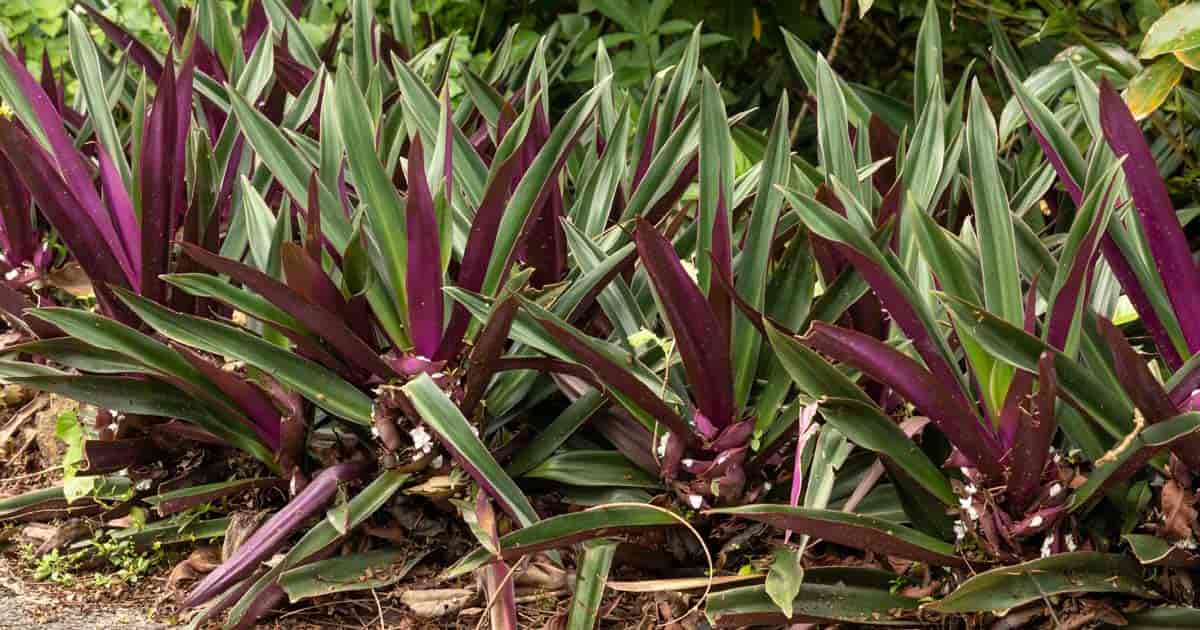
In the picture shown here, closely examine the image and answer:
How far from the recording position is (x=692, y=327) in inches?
70.2

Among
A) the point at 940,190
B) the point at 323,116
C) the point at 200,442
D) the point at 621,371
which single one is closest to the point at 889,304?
the point at 621,371

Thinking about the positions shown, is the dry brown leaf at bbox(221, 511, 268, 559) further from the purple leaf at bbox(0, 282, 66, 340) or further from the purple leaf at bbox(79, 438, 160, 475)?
the purple leaf at bbox(0, 282, 66, 340)

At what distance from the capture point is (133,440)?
219 cm

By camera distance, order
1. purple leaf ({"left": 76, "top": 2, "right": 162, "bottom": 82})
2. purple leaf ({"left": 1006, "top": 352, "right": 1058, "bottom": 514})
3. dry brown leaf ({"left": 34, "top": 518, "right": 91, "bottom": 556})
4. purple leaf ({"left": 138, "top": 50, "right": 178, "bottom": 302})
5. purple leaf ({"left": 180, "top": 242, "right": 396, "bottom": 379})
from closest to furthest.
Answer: purple leaf ({"left": 1006, "top": 352, "right": 1058, "bottom": 514}) < purple leaf ({"left": 180, "top": 242, "right": 396, "bottom": 379}) < purple leaf ({"left": 138, "top": 50, "right": 178, "bottom": 302}) < dry brown leaf ({"left": 34, "top": 518, "right": 91, "bottom": 556}) < purple leaf ({"left": 76, "top": 2, "right": 162, "bottom": 82})

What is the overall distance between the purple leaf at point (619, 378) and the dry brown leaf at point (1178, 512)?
638mm

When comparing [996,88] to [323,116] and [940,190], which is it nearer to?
[940,190]

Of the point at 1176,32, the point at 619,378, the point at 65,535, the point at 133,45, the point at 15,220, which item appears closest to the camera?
the point at 619,378

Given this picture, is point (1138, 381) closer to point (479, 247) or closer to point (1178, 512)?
point (1178, 512)

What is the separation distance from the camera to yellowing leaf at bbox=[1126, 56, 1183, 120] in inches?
92.7

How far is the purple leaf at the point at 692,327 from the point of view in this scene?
1.72 meters

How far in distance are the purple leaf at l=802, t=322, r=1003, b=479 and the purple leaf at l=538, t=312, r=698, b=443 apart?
0.82ft

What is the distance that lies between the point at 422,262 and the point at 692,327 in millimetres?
419

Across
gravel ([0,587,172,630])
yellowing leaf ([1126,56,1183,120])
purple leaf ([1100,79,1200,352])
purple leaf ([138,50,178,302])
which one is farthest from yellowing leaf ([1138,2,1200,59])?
gravel ([0,587,172,630])

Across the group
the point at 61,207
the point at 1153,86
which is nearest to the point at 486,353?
the point at 61,207
